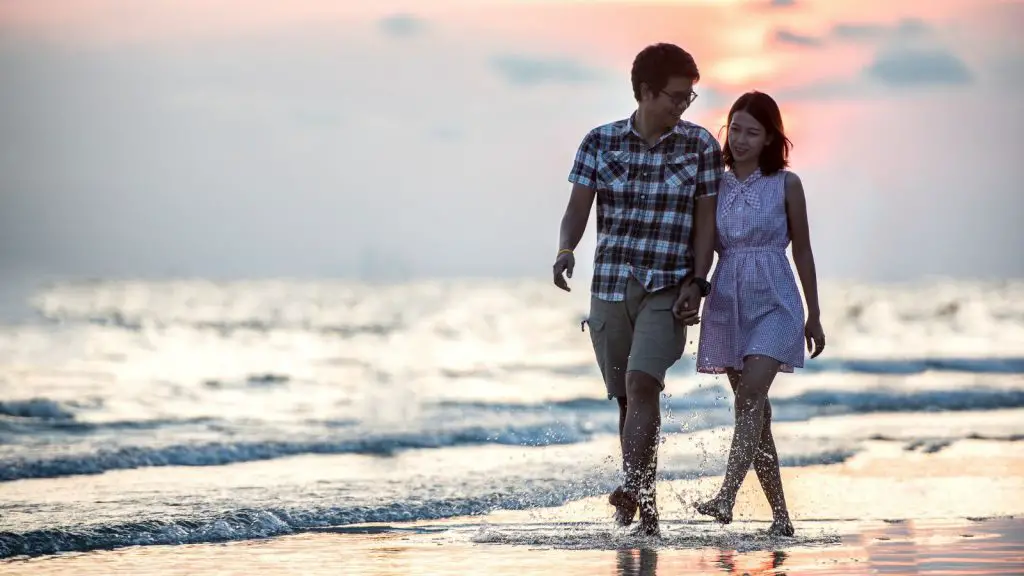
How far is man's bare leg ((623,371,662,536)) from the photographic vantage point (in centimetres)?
554

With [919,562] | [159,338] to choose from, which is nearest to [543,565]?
[919,562]

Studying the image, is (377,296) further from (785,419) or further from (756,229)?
(756,229)

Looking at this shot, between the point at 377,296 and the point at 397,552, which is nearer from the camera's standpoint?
the point at 397,552

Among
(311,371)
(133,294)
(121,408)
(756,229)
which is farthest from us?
(133,294)

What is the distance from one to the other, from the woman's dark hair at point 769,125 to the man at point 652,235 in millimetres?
199

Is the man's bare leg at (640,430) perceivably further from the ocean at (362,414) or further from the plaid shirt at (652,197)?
the ocean at (362,414)

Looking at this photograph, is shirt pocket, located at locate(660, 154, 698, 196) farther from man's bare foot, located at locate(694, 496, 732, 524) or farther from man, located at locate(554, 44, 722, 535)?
man's bare foot, located at locate(694, 496, 732, 524)

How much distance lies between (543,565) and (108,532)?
7.25 feet

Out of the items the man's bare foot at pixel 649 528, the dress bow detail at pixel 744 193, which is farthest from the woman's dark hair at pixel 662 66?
the man's bare foot at pixel 649 528

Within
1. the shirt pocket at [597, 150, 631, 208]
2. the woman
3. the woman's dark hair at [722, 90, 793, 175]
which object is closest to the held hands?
the woman

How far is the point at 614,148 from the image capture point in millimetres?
5656

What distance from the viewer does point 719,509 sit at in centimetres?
538

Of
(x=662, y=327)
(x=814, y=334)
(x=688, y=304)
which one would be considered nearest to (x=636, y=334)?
(x=662, y=327)

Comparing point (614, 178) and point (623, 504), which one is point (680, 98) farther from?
point (623, 504)
